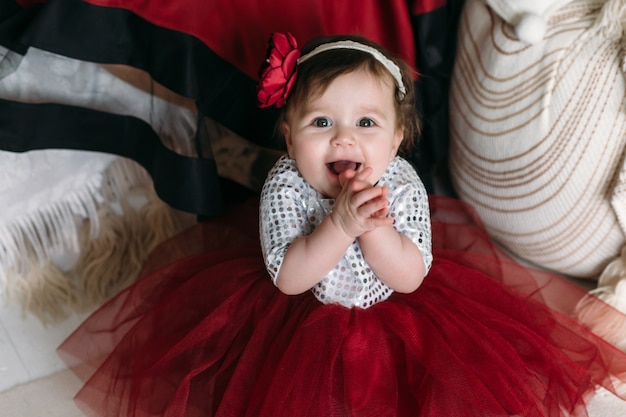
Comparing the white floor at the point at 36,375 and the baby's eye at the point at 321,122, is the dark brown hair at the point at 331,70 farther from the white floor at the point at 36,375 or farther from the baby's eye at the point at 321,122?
the white floor at the point at 36,375

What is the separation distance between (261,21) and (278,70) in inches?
8.6

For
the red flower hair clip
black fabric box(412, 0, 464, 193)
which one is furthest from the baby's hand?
black fabric box(412, 0, 464, 193)

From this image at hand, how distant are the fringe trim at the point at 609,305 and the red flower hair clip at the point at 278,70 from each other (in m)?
0.55

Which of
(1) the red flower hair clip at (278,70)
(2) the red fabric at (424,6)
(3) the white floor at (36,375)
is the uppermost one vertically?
(2) the red fabric at (424,6)

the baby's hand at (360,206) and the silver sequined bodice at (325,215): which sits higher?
the baby's hand at (360,206)

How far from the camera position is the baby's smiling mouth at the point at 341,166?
90cm

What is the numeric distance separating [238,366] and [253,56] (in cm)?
48

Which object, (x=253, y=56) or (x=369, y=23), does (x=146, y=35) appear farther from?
(x=369, y=23)

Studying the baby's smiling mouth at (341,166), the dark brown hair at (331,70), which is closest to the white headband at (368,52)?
the dark brown hair at (331,70)

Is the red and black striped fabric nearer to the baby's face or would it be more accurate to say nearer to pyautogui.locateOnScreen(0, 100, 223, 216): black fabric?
pyautogui.locateOnScreen(0, 100, 223, 216): black fabric

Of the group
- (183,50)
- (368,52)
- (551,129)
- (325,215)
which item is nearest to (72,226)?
(183,50)

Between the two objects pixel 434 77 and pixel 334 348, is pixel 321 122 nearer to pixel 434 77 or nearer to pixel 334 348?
pixel 334 348

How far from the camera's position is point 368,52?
0.92m

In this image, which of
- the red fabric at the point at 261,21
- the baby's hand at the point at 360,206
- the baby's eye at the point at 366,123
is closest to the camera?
the baby's hand at the point at 360,206
